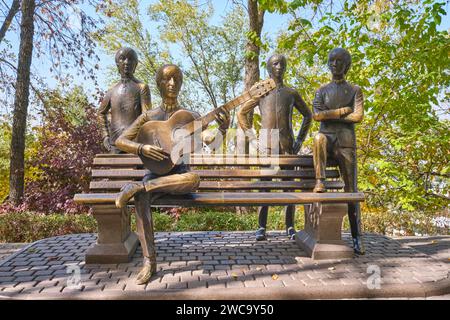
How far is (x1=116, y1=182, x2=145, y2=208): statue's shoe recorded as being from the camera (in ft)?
11.7

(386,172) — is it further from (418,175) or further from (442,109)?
(442,109)

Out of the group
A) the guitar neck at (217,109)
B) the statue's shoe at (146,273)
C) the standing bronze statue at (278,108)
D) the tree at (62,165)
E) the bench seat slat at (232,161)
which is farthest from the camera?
the tree at (62,165)

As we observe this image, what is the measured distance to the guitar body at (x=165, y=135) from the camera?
3.72 meters

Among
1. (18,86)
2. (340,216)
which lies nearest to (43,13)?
(18,86)

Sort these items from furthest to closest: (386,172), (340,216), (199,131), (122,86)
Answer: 1. (386,172)
2. (122,86)
3. (340,216)
4. (199,131)

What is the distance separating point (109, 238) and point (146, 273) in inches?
36.0

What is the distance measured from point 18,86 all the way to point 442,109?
388 inches

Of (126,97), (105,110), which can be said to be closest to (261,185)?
(126,97)

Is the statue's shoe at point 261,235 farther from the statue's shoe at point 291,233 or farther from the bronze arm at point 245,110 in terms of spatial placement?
the bronze arm at point 245,110

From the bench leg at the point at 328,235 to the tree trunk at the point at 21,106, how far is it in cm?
731

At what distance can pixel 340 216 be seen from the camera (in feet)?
14.6

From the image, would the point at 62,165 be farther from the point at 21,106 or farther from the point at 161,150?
the point at 161,150

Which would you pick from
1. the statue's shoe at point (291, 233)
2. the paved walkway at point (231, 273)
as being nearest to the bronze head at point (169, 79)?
the paved walkway at point (231, 273)
